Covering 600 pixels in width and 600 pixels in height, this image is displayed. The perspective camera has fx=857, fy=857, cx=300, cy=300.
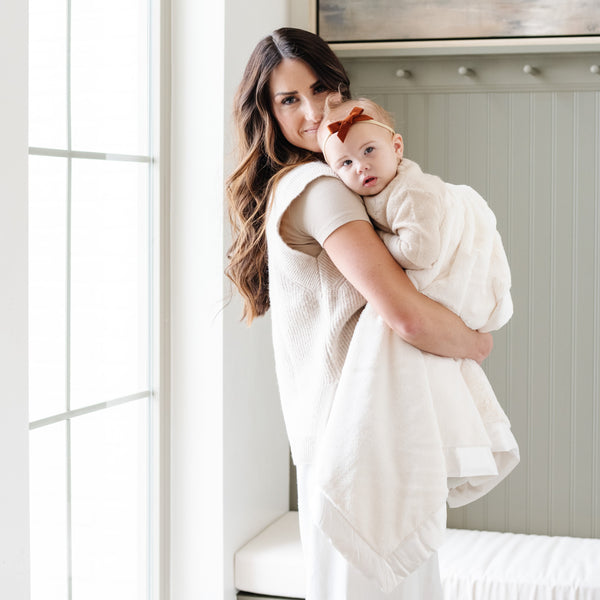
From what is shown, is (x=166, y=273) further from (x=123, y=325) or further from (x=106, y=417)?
(x=106, y=417)

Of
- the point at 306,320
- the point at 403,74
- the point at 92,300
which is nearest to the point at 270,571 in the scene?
the point at 92,300

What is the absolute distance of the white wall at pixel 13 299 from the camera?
1459 mm

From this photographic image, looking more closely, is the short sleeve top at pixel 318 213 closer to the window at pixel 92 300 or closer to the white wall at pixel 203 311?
the window at pixel 92 300

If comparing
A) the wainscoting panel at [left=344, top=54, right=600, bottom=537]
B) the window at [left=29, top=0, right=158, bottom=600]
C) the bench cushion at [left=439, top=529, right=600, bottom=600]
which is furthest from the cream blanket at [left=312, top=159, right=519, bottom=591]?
the wainscoting panel at [left=344, top=54, right=600, bottom=537]

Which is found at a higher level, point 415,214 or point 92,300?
point 415,214

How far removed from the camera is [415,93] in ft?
8.82

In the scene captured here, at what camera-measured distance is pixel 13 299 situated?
148cm

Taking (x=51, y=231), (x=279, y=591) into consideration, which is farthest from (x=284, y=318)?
(x=279, y=591)

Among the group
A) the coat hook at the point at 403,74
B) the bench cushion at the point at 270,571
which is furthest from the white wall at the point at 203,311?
Answer: the coat hook at the point at 403,74

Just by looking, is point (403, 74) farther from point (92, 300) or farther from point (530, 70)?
point (92, 300)

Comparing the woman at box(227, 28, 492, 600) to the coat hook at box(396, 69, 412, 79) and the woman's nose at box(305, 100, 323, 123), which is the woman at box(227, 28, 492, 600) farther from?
the coat hook at box(396, 69, 412, 79)

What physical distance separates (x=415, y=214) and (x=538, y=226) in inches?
57.8

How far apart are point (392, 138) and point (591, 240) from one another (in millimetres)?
1450

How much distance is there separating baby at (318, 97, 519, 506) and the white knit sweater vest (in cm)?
5
